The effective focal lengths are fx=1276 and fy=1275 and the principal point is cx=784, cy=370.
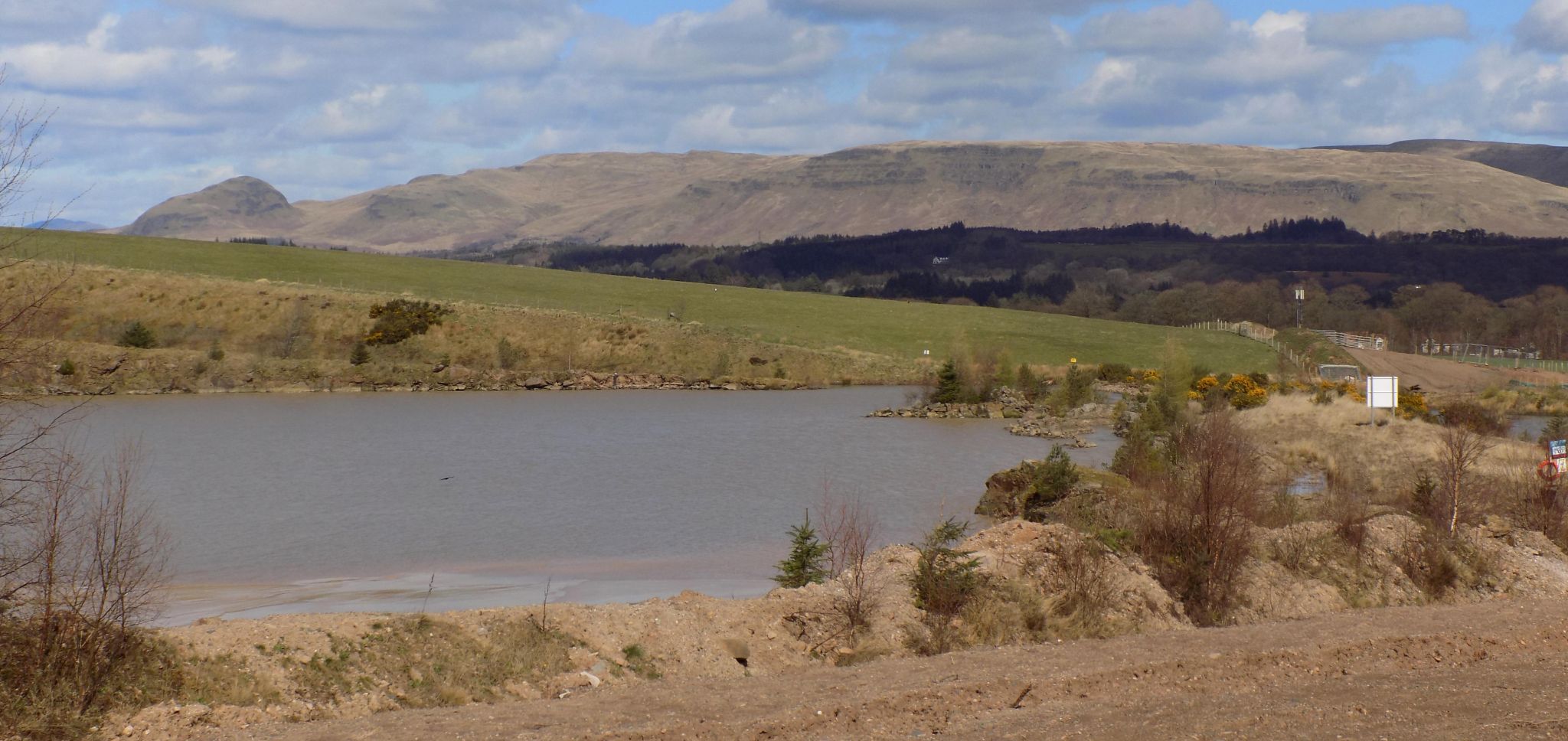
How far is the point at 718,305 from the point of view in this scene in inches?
4045

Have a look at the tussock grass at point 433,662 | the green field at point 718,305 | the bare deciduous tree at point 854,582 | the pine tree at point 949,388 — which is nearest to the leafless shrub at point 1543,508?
the bare deciduous tree at point 854,582

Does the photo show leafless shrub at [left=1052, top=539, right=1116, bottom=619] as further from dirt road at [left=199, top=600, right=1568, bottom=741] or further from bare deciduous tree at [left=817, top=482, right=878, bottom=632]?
bare deciduous tree at [left=817, top=482, right=878, bottom=632]

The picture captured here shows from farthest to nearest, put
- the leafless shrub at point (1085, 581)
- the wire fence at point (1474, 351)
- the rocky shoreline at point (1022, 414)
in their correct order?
the wire fence at point (1474, 351), the rocky shoreline at point (1022, 414), the leafless shrub at point (1085, 581)

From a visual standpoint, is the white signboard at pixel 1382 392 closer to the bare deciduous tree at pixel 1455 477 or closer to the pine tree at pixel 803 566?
the bare deciduous tree at pixel 1455 477

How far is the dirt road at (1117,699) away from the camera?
1112 cm

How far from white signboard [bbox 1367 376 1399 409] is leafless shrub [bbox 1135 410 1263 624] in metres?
26.6

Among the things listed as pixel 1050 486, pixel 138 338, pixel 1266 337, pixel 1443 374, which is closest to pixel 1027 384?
pixel 1443 374

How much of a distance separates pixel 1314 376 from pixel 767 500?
5505 centimetres

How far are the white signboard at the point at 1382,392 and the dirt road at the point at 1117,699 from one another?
30264 millimetres

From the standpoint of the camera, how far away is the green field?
3607 inches

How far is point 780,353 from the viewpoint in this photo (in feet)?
279

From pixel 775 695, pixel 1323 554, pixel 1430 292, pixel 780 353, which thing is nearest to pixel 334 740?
pixel 775 695

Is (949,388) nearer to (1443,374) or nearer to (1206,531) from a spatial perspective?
(1443,374)

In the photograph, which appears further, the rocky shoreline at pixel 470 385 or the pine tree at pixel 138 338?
the pine tree at pixel 138 338
